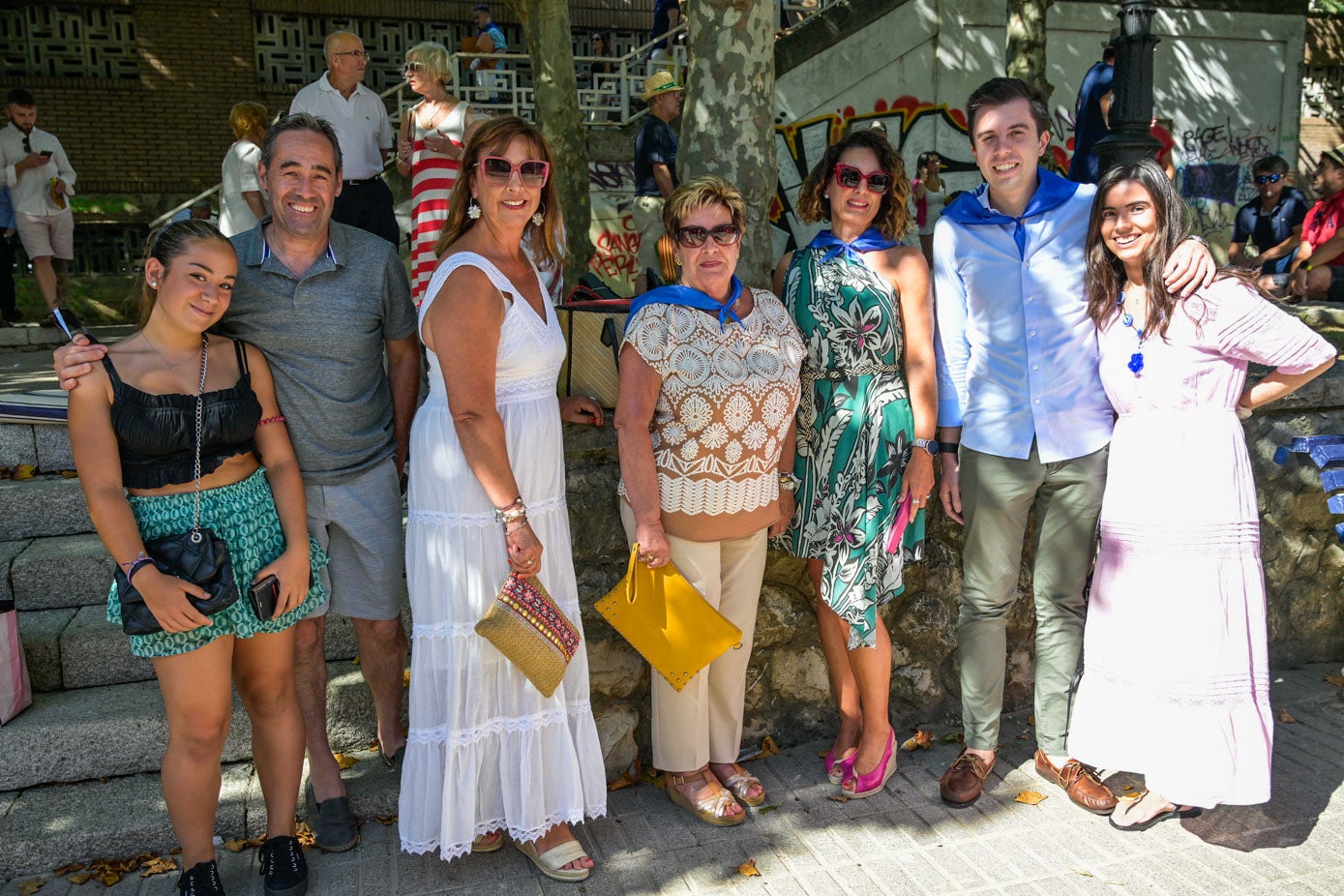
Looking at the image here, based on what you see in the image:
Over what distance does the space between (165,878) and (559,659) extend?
4.74 ft

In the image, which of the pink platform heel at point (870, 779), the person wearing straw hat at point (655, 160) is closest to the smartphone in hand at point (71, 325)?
the pink platform heel at point (870, 779)

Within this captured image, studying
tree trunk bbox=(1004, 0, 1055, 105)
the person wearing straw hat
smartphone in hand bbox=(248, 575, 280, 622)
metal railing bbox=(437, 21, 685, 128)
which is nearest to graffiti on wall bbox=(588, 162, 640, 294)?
metal railing bbox=(437, 21, 685, 128)

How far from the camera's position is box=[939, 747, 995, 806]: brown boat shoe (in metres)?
3.59

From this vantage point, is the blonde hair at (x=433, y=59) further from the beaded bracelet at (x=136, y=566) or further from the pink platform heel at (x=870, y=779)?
the pink platform heel at (x=870, y=779)

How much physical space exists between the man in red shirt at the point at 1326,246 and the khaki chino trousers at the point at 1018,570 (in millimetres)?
6899

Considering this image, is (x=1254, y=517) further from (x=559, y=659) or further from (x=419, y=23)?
(x=419, y=23)

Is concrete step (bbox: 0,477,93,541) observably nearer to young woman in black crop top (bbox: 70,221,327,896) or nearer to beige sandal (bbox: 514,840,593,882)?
young woman in black crop top (bbox: 70,221,327,896)

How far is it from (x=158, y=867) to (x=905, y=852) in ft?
7.84

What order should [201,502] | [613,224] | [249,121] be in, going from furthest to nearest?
[613,224] → [249,121] → [201,502]

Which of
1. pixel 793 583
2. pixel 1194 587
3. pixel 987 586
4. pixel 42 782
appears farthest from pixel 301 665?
pixel 1194 587

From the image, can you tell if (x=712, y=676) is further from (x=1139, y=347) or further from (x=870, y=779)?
(x=1139, y=347)

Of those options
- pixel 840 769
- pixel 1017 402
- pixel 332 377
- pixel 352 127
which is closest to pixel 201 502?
pixel 332 377

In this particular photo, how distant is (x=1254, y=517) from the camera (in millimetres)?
3328

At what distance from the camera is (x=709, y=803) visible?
3.50 meters
